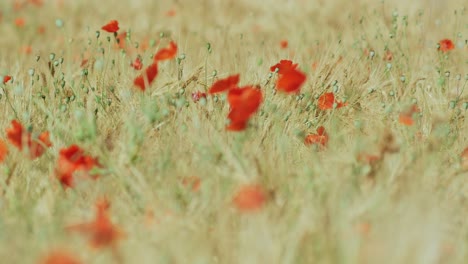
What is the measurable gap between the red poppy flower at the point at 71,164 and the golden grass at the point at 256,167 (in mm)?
26

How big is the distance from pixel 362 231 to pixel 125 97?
818 millimetres

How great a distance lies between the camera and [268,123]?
1.54m

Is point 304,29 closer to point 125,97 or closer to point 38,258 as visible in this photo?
point 125,97

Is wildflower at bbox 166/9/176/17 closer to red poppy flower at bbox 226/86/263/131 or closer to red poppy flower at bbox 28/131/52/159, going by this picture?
red poppy flower at bbox 28/131/52/159

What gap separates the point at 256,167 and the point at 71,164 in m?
0.32

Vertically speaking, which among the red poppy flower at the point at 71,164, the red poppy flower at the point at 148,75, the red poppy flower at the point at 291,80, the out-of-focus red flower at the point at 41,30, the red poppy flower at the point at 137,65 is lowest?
the red poppy flower at the point at 71,164

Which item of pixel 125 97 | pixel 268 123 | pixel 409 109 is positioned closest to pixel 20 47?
pixel 125 97

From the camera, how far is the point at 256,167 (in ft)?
4.13

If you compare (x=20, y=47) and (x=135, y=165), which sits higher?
(x=20, y=47)

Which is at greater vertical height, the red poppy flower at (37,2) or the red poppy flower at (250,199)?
the red poppy flower at (37,2)

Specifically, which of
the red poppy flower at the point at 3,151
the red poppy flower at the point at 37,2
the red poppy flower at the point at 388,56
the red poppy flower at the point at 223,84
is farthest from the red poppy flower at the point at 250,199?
the red poppy flower at the point at 37,2

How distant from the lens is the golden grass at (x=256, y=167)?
3.34ft

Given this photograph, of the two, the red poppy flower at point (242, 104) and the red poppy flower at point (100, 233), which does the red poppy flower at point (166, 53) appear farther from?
the red poppy flower at point (100, 233)

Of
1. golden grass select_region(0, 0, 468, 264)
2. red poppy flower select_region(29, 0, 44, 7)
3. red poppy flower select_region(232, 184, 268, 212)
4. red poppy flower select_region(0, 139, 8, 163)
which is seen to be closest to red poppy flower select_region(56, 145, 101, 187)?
golden grass select_region(0, 0, 468, 264)
